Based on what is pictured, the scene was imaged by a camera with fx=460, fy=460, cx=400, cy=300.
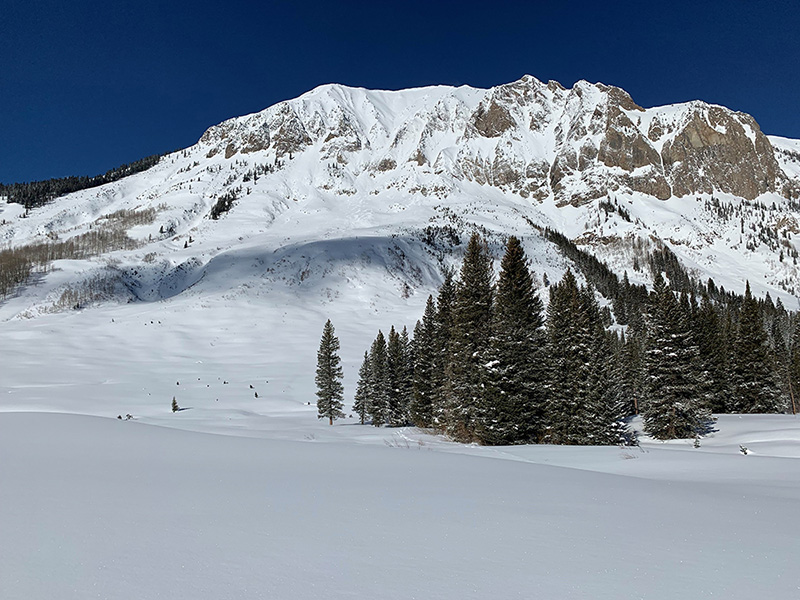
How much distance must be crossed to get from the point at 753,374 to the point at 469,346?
31481 mm

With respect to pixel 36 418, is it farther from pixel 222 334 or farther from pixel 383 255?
pixel 383 255

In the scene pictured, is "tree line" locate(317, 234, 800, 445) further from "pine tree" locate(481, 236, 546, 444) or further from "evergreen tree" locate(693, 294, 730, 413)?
"evergreen tree" locate(693, 294, 730, 413)

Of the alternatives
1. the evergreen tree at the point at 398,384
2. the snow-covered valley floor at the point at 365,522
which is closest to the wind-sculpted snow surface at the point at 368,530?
the snow-covered valley floor at the point at 365,522

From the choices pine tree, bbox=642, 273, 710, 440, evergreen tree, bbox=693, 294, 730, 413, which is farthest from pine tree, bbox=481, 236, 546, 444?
evergreen tree, bbox=693, 294, 730, 413

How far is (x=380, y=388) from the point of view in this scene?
41875 millimetres

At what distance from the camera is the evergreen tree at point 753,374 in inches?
1583

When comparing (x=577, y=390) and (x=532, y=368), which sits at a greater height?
(x=532, y=368)

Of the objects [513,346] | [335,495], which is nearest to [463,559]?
[335,495]

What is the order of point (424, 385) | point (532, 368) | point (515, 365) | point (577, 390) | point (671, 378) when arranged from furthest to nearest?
point (424, 385) < point (671, 378) < point (577, 390) < point (532, 368) < point (515, 365)

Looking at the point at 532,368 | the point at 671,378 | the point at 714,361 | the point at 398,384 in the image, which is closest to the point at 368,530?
the point at 532,368

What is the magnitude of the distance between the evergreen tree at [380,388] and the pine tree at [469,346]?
15898 millimetres

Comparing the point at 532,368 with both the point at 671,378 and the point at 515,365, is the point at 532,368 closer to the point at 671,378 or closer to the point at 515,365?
the point at 515,365

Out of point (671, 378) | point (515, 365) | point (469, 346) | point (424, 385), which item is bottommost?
point (424, 385)

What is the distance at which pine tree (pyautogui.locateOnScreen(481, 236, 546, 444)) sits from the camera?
20.8 meters
